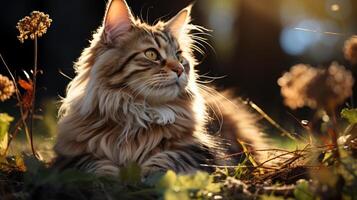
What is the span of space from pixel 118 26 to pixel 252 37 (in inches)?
306

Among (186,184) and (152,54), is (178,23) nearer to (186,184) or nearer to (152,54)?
(152,54)

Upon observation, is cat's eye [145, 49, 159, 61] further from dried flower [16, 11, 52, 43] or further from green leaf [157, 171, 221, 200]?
green leaf [157, 171, 221, 200]

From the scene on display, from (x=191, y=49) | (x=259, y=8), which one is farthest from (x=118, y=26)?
(x=259, y=8)

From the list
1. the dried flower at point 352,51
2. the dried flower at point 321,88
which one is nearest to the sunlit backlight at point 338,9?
the dried flower at point 352,51

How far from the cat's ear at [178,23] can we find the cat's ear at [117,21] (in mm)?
341

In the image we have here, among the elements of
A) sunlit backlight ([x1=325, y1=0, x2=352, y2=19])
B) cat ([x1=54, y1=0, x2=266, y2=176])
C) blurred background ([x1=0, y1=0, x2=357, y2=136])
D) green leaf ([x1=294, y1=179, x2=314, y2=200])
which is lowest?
blurred background ([x1=0, y1=0, x2=357, y2=136])

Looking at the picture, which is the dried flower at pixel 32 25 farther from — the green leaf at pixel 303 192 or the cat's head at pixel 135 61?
the green leaf at pixel 303 192

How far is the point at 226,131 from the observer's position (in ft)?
11.4

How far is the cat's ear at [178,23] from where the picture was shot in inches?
125

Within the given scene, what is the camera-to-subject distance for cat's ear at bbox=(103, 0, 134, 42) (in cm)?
281

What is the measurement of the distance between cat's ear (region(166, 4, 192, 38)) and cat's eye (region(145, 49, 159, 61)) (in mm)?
361

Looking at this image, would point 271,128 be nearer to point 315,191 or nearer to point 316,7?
point 315,191

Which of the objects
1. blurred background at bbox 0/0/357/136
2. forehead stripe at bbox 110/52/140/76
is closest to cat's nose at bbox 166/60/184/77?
forehead stripe at bbox 110/52/140/76

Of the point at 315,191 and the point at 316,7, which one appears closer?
the point at 315,191
